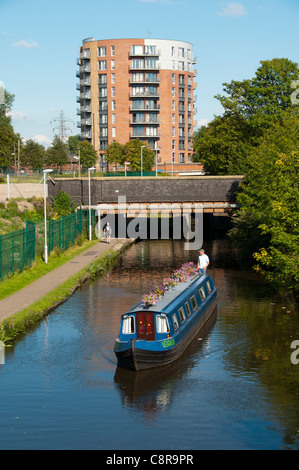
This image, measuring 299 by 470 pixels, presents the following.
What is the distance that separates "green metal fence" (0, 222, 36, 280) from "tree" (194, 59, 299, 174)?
102 ft

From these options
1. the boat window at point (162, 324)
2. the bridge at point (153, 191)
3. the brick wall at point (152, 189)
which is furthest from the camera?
the brick wall at point (152, 189)

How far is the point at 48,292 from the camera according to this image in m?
29.3

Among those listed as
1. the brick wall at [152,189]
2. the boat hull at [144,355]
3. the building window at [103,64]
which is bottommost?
the boat hull at [144,355]

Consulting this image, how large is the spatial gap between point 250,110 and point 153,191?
16613 mm

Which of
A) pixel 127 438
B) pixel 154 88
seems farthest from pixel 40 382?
pixel 154 88

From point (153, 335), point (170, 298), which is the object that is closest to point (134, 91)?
point (170, 298)

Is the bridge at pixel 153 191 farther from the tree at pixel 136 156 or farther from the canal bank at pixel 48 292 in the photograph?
the tree at pixel 136 156

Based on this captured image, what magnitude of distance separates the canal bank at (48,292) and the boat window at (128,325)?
5.19 metres

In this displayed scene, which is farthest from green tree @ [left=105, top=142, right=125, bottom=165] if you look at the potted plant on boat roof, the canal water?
the potted plant on boat roof

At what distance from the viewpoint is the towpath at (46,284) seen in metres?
25.6

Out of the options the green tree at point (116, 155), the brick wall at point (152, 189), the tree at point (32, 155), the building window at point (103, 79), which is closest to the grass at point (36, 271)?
the brick wall at point (152, 189)

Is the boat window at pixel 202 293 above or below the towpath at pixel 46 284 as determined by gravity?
above

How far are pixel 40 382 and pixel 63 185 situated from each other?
148 ft

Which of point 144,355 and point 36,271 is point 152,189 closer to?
point 36,271
